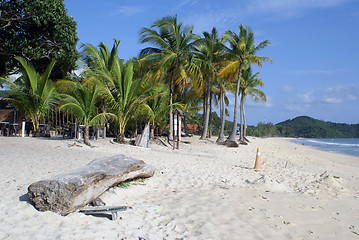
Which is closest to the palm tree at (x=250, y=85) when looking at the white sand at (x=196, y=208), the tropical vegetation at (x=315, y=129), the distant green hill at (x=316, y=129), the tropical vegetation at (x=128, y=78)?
the tropical vegetation at (x=128, y=78)

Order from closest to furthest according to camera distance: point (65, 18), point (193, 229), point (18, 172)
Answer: point (193, 229), point (18, 172), point (65, 18)

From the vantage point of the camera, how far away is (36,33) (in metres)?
15.2

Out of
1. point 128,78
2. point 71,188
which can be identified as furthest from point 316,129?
point 71,188

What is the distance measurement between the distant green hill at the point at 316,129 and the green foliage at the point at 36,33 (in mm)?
96535

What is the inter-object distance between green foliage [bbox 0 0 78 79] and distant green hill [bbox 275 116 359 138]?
317 ft

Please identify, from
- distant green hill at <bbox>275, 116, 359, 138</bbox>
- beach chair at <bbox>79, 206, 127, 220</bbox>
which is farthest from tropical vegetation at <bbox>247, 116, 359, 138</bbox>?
beach chair at <bbox>79, 206, 127, 220</bbox>

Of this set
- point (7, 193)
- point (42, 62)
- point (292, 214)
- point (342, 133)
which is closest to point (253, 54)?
point (42, 62)

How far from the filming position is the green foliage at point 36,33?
13.7m

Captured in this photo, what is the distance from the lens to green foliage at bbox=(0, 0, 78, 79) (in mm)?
13664

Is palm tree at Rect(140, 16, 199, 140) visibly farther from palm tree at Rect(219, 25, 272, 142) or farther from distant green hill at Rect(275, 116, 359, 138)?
distant green hill at Rect(275, 116, 359, 138)

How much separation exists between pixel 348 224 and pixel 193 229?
250cm

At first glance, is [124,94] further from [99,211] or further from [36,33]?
[99,211]

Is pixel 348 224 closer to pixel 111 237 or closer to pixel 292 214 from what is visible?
pixel 292 214

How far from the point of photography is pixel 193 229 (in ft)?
12.1
